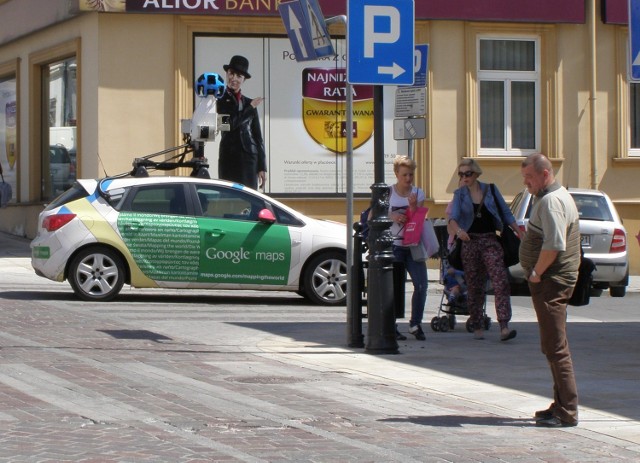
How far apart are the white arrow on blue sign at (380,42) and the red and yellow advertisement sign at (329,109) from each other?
11.3 metres

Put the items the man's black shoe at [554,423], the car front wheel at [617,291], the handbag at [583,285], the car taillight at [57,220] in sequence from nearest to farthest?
the man's black shoe at [554,423] < the handbag at [583,285] < the car taillight at [57,220] < the car front wheel at [617,291]

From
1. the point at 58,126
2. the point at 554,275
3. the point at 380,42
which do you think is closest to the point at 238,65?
the point at 58,126

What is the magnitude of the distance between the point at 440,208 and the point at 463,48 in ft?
9.34

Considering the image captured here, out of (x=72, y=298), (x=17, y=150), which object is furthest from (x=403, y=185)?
(x=17, y=150)

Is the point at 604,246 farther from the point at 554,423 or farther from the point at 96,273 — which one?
the point at 554,423

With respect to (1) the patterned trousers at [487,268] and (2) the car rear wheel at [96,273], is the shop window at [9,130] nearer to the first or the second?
(2) the car rear wheel at [96,273]

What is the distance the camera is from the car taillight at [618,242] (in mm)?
18125

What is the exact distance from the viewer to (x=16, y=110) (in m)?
26.5

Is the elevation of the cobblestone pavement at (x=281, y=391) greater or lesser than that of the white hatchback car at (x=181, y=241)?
lesser

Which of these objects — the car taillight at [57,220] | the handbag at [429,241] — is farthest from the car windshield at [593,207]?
the car taillight at [57,220]

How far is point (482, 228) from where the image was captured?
12469 mm

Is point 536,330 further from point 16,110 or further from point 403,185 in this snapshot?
point 16,110

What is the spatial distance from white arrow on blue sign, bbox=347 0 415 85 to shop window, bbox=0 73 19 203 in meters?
16.4

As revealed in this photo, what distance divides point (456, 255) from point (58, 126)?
13.9 m
